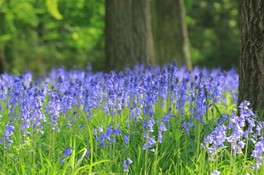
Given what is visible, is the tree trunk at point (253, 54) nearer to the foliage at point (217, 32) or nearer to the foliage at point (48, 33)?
the foliage at point (48, 33)

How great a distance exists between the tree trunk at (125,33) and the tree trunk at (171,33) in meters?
2.06

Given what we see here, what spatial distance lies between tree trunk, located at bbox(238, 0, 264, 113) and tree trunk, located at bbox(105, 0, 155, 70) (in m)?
4.51

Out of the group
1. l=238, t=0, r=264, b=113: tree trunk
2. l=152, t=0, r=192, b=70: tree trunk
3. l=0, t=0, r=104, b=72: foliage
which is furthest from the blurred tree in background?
l=238, t=0, r=264, b=113: tree trunk

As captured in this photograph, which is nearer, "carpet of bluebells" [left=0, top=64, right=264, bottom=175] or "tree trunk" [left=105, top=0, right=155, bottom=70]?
"carpet of bluebells" [left=0, top=64, right=264, bottom=175]

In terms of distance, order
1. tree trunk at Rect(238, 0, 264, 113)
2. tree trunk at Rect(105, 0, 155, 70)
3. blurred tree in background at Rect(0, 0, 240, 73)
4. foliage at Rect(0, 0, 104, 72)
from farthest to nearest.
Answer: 1. blurred tree in background at Rect(0, 0, 240, 73)
2. foliage at Rect(0, 0, 104, 72)
3. tree trunk at Rect(105, 0, 155, 70)
4. tree trunk at Rect(238, 0, 264, 113)

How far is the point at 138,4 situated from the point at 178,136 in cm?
560

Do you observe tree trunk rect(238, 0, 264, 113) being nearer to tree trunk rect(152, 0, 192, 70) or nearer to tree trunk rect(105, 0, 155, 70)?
tree trunk rect(105, 0, 155, 70)

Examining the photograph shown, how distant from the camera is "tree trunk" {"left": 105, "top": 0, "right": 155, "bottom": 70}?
9617mm

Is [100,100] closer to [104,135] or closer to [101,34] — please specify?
[104,135]

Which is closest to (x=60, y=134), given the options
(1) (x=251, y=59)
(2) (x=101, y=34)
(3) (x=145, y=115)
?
(3) (x=145, y=115)

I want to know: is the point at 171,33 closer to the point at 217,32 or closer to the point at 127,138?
the point at 127,138

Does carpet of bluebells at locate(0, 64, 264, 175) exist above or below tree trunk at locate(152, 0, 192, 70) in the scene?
below

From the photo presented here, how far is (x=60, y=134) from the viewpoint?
196 inches

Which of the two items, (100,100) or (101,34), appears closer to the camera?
(100,100)
